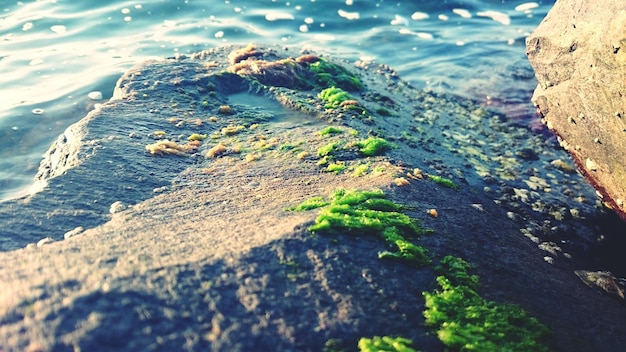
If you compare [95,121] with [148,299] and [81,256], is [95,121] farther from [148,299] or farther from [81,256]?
[148,299]

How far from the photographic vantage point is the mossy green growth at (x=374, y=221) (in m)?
3.34

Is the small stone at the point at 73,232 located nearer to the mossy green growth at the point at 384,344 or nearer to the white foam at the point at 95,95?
the mossy green growth at the point at 384,344

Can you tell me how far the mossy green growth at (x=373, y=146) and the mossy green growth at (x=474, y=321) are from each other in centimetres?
199

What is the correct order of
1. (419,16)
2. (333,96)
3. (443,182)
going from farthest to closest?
1. (419,16)
2. (333,96)
3. (443,182)

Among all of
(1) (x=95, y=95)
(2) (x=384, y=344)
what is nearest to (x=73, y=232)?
(2) (x=384, y=344)

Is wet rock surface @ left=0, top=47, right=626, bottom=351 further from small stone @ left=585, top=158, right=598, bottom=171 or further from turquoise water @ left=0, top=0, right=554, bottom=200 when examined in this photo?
turquoise water @ left=0, top=0, right=554, bottom=200

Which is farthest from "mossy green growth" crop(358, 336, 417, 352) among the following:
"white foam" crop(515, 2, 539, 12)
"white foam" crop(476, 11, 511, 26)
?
"white foam" crop(515, 2, 539, 12)

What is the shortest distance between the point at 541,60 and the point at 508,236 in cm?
213

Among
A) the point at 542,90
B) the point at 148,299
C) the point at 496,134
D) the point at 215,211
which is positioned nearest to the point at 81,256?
the point at 148,299

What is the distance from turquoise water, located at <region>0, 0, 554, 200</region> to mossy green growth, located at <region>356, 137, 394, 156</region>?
12.9 feet

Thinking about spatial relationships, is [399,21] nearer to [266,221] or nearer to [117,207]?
[117,207]

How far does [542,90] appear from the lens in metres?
5.50

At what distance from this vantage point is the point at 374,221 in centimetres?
357

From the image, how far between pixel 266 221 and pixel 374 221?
723 mm
